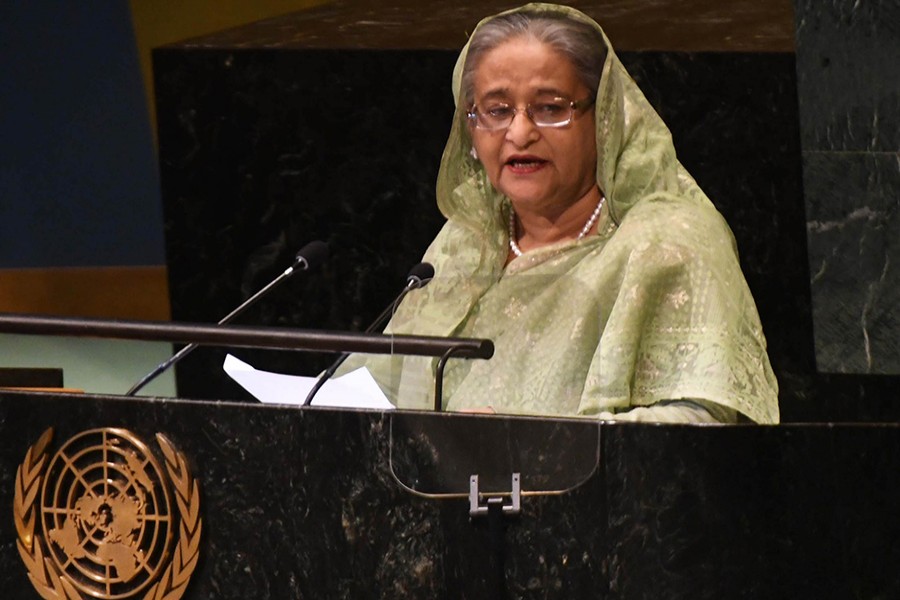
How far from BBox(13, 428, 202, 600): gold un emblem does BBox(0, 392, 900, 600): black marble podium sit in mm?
30

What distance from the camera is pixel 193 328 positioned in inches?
107

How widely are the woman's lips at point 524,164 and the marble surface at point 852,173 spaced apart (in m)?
0.52

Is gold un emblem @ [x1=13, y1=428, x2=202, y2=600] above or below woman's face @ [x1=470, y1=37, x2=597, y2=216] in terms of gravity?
below

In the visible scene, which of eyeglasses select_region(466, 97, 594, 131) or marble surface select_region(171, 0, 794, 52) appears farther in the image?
marble surface select_region(171, 0, 794, 52)

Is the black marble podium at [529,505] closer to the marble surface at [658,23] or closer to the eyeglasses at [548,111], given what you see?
the eyeglasses at [548,111]

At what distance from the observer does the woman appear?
2.90 m

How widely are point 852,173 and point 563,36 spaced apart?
2.05 feet

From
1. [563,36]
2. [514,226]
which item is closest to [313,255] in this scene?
[514,226]

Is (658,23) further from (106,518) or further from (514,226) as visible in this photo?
(106,518)

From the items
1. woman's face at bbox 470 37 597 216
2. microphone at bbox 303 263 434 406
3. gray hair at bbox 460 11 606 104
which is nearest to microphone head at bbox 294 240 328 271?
microphone at bbox 303 263 434 406

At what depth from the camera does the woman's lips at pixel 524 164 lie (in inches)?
125

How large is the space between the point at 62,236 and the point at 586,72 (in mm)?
1693

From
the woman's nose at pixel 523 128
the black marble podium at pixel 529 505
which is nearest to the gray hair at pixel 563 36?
the woman's nose at pixel 523 128

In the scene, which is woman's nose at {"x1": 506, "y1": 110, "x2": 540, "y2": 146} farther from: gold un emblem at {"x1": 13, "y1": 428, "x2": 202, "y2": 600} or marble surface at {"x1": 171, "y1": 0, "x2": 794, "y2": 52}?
gold un emblem at {"x1": 13, "y1": 428, "x2": 202, "y2": 600}
